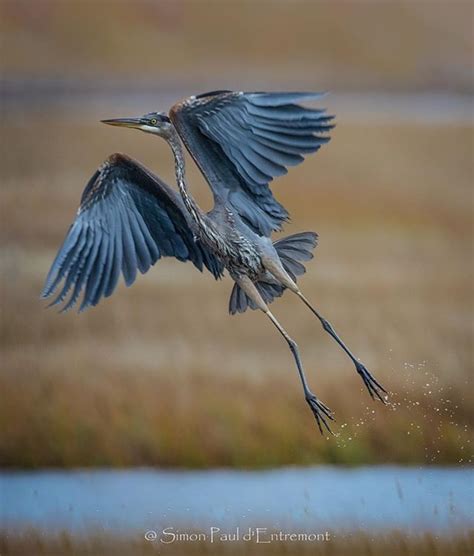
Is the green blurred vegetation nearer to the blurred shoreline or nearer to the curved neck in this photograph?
the blurred shoreline

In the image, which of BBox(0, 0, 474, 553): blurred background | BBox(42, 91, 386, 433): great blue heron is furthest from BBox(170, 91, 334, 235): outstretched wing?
BBox(0, 0, 474, 553): blurred background

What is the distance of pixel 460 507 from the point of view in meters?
5.62

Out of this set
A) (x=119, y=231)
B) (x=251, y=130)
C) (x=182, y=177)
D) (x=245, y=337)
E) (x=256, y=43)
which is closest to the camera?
(x=251, y=130)

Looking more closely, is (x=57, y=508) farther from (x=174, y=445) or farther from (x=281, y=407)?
(x=281, y=407)

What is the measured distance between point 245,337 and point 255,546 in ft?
7.54

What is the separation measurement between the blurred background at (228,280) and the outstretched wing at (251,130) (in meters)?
2.87

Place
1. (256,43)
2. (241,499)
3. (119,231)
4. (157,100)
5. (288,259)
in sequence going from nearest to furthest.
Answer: (288,259) → (119,231) → (241,499) → (256,43) → (157,100)

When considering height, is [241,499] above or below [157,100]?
below

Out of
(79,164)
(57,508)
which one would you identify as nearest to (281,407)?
(57,508)

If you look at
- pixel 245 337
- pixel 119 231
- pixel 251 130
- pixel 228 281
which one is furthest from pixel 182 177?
pixel 228 281

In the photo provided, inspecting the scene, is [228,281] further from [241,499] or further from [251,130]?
[251,130]

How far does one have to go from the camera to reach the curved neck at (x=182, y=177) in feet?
13.6

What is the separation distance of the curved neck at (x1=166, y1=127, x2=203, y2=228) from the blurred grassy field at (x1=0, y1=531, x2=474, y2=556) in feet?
A: 6.60

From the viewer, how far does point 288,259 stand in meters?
4.36
